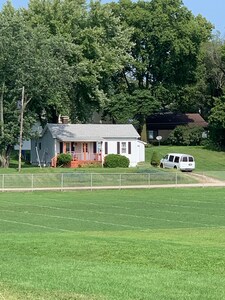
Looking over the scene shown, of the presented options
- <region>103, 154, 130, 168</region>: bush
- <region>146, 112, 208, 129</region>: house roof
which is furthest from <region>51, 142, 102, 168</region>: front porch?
<region>146, 112, 208, 129</region>: house roof

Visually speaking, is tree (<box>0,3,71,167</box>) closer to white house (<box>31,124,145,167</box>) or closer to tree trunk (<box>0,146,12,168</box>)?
tree trunk (<box>0,146,12,168</box>)

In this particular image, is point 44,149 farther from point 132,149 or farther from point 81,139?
point 132,149

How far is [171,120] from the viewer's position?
101312mm

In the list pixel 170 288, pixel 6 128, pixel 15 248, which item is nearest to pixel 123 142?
pixel 6 128

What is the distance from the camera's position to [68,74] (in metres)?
63.5

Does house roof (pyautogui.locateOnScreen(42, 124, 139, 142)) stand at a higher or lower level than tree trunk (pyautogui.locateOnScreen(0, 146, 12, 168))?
higher

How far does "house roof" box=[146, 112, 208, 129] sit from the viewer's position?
99750 millimetres

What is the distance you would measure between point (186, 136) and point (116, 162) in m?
26.1

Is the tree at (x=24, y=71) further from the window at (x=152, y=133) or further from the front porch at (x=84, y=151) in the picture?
the window at (x=152, y=133)

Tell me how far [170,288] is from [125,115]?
7574 cm

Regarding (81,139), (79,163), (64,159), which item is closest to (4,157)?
(64,159)

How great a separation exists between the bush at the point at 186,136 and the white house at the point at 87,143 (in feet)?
59.9

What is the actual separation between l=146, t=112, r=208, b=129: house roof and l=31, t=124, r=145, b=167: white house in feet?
90.9

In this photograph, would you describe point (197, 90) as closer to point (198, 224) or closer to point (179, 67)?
point (179, 67)
